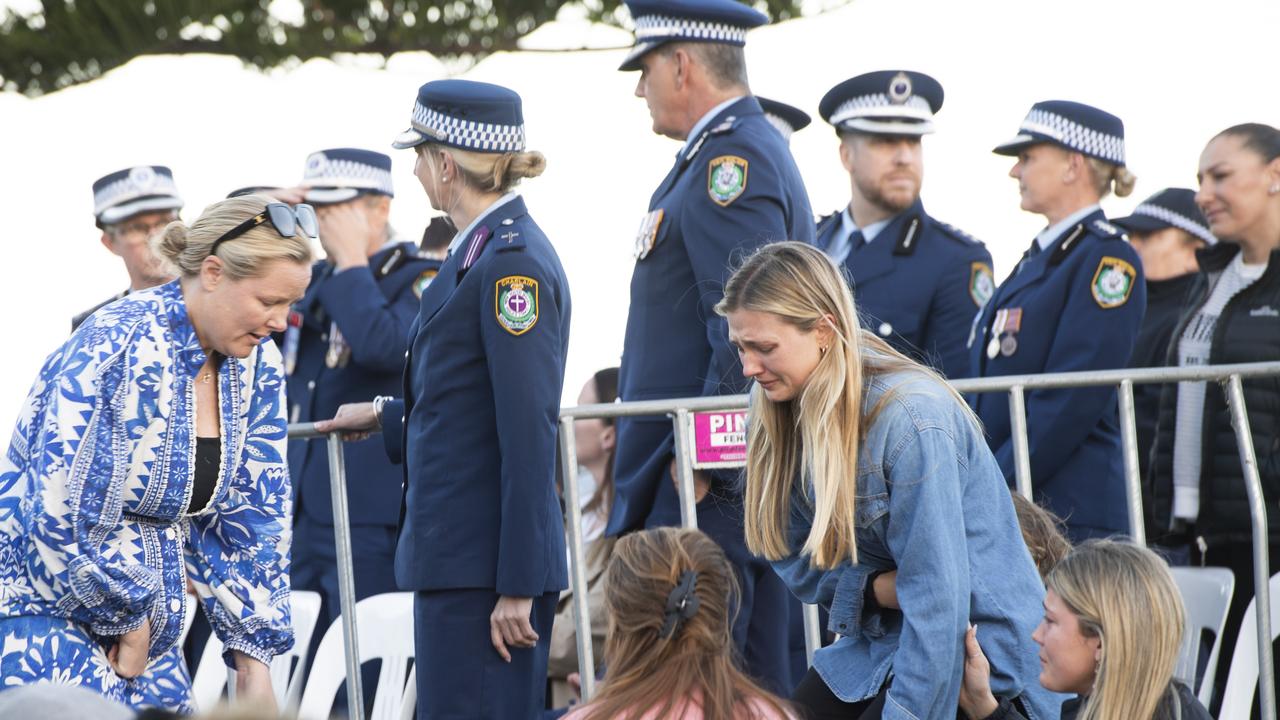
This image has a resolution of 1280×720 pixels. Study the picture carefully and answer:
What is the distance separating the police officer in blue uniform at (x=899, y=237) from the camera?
571 centimetres

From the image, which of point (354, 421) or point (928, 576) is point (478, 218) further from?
point (928, 576)

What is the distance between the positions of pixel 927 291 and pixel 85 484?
3.17 meters

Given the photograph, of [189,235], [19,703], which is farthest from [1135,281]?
[19,703]

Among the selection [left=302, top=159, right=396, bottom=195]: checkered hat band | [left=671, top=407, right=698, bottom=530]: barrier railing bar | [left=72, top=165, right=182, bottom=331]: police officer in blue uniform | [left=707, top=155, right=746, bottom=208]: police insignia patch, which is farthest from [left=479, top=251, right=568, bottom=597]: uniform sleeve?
[left=72, top=165, right=182, bottom=331]: police officer in blue uniform

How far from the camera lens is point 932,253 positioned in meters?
5.79

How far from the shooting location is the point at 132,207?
688 centimetres

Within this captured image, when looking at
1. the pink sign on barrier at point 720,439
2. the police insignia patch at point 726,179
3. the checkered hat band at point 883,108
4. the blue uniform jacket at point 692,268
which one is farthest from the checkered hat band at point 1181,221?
the pink sign on barrier at point 720,439

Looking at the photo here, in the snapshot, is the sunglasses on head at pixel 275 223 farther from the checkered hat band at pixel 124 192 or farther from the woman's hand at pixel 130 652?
the checkered hat band at pixel 124 192

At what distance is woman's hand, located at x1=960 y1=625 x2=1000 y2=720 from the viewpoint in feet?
10.8

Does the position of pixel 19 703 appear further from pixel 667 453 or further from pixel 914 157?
pixel 914 157

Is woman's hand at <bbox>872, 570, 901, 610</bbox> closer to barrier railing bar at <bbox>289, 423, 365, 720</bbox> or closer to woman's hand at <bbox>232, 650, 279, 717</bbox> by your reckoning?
woman's hand at <bbox>232, 650, 279, 717</bbox>

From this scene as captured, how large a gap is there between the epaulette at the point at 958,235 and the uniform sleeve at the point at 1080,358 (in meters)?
0.74

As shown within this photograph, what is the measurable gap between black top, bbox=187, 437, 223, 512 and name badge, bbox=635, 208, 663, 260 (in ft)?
4.66

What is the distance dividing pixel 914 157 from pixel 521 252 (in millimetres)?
2320
